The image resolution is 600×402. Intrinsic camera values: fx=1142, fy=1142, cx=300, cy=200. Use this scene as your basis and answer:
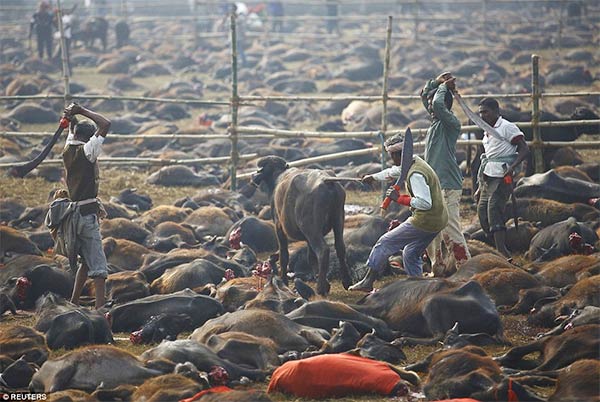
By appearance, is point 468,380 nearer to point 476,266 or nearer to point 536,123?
point 476,266

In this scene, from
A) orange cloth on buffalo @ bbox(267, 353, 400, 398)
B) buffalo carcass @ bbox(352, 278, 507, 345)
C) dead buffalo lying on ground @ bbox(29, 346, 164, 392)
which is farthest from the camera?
buffalo carcass @ bbox(352, 278, 507, 345)

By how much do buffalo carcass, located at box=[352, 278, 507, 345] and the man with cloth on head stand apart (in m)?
0.45

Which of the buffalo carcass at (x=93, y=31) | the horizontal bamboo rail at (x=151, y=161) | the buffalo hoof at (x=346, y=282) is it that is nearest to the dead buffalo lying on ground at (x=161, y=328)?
the buffalo hoof at (x=346, y=282)

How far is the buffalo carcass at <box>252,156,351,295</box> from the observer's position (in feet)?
33.4

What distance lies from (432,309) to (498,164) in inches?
104

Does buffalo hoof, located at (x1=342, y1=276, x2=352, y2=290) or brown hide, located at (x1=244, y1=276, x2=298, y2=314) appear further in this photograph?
buffalo hoof, located at (x1=342, y1=276, x2=352, y2=290)

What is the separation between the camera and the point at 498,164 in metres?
10.6

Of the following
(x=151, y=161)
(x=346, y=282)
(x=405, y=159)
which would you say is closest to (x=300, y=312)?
(x=405, y=159)

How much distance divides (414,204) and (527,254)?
2630 mm

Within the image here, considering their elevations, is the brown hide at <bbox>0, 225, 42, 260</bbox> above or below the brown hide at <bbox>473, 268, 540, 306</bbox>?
below

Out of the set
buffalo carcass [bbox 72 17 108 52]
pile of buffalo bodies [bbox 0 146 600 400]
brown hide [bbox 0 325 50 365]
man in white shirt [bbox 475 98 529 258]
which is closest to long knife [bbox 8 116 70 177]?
pile of buffalo bodies [bbox 0 146 600 400]

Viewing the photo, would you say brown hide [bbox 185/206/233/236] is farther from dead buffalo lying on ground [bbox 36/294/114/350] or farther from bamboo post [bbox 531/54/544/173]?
dead buffalo lying on ground [bbox 36/294/114/350]

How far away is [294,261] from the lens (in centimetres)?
1105

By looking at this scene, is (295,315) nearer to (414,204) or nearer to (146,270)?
(414,204)
